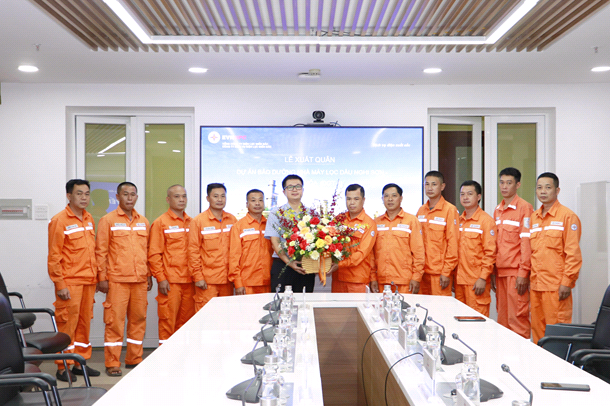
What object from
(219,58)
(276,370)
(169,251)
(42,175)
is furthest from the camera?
(42,175)

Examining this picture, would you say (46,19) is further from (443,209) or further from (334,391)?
(443,209)

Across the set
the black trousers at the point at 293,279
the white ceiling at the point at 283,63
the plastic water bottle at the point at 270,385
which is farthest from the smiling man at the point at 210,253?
the plastic water bottle at the point at 270,385

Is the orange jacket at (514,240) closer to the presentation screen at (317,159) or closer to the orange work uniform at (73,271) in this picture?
the presentation screen at (317,159)

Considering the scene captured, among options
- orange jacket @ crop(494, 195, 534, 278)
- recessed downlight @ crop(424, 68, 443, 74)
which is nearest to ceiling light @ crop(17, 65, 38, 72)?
recessed downlight @ crop(424, 68, 443, 74)

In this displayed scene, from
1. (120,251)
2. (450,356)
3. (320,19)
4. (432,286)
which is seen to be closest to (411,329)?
(450,356)

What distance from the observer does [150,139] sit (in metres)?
5.93

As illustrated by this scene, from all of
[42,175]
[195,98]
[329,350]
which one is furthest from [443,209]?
[42,175]

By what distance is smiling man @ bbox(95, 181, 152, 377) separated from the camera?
4.78m

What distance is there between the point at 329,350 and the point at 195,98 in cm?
357

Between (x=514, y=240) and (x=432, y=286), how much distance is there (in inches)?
35.9

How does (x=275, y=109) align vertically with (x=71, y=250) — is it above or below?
above

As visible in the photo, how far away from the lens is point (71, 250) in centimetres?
468

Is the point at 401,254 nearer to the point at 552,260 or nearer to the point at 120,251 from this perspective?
the point at 552,260

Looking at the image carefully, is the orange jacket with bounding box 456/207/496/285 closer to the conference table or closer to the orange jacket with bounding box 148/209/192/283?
the conference table
